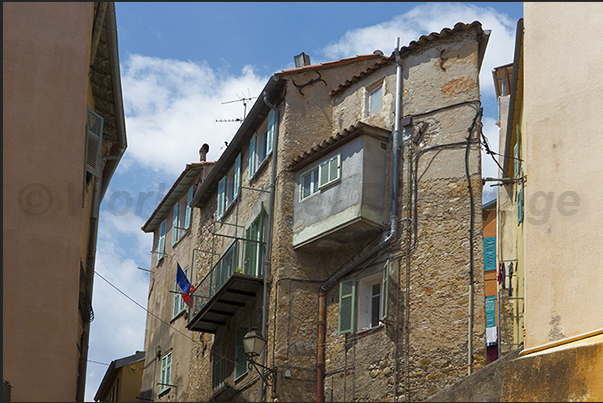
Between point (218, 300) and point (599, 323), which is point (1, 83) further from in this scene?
point (218, 300)

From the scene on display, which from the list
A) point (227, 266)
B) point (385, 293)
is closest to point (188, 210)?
point (227, 266)

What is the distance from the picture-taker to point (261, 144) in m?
22.6

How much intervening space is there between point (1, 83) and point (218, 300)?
33.9ft

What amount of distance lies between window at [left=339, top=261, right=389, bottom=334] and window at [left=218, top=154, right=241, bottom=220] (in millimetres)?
5732

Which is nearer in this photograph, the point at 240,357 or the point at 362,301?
the point at 362,301

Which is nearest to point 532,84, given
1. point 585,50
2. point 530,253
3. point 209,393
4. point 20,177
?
point 585,50

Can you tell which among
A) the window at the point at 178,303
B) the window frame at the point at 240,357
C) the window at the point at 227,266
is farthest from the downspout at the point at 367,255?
the window at the point at 178,303

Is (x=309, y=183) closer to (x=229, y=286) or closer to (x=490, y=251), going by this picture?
(x=229, y=286)

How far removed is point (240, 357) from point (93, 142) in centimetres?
735

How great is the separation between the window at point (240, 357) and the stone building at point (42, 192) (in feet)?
28.3

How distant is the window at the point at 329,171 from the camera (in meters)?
19.2

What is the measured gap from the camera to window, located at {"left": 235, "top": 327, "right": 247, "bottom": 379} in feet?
66.8

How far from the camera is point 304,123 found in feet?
69.2

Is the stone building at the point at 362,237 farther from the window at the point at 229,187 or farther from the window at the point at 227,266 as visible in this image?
the window at the point at 229,187
